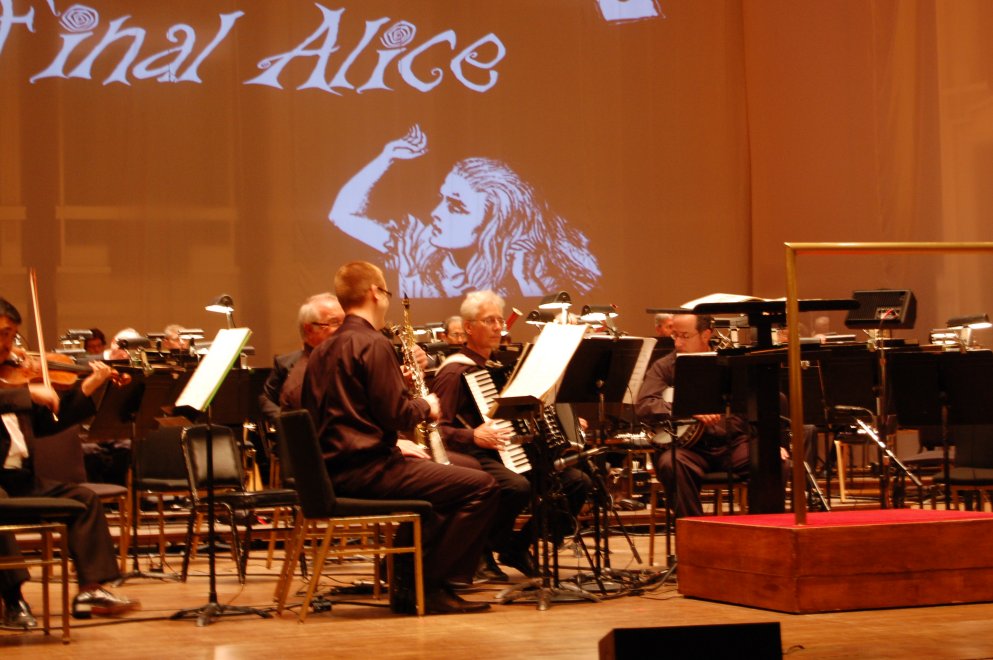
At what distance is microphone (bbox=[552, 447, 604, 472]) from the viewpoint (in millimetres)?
5566

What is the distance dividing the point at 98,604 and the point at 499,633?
1.82m

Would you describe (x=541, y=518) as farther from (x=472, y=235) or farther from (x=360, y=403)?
(x=472, y=235)

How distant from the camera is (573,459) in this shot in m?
5.85

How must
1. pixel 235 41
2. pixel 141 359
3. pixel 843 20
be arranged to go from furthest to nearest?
pixel 843 20 → pixel 235 41 → pixel 141 359

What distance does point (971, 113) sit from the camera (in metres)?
10.6

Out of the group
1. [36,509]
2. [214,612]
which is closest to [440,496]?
[214,612]

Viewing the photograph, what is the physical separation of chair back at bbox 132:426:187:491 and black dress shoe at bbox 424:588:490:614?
2523 mm

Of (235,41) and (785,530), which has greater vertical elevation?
(235,41)

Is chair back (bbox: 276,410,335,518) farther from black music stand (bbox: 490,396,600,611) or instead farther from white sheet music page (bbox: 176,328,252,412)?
black music stand (bbox: 490,396,600,611)

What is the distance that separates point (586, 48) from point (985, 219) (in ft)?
12.9

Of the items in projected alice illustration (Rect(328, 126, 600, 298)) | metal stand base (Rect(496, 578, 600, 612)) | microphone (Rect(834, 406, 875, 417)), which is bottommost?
metal stand base (Rect(496, 578, 600, 612))

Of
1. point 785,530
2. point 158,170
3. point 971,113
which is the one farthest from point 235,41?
point 785,530

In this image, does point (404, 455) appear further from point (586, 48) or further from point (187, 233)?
point (586, 48)

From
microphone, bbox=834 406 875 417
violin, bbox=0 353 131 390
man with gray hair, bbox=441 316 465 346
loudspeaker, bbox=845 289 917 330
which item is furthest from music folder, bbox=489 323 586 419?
man with gray hair, bbox=441 316 465 346
